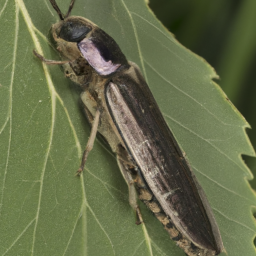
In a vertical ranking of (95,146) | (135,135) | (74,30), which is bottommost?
(95,146)

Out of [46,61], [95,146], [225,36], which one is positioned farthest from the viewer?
[225,36]

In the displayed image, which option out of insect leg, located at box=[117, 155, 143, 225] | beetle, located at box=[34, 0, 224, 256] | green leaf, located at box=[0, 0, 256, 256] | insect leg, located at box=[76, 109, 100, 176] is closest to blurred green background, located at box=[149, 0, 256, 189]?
green leaf, located at box=[0, 0, 256, 256]

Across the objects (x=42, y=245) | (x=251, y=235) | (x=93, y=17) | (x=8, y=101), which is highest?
(x=93, y=17)

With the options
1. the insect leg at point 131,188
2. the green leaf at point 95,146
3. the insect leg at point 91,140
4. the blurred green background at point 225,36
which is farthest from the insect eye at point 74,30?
the blurred green background at point 225,36

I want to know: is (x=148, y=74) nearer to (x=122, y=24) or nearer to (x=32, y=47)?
(x=122, y=24)

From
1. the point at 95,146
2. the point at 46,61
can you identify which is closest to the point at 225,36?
the point at 95,146

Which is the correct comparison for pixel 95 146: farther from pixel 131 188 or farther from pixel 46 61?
pixel 46 61

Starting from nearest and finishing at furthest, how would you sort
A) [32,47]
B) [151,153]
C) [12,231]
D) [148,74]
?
[12,231] < [32,47] < [151,153] < [148,74]

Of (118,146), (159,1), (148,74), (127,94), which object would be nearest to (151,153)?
(118,146)
